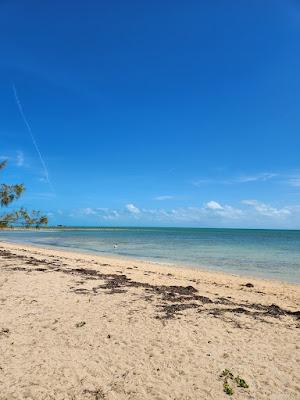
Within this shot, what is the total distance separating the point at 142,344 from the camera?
7.39m

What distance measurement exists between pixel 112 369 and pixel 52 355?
130 centimetres

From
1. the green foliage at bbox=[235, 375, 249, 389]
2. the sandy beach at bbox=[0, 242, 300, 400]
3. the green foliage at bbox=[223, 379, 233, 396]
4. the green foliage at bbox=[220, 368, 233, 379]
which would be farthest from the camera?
the green foliage at bbox=[220, 368, 233, 379]

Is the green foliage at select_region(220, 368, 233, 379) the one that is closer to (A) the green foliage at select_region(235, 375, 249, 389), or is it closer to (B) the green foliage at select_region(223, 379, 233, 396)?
(A) the green foliage at select_region(235, 375, 249, 389)

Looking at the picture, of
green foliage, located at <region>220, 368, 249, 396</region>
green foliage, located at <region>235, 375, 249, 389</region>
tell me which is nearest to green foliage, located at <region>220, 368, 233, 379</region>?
green foliage, located at <region>220, 368, 249, 396</region>

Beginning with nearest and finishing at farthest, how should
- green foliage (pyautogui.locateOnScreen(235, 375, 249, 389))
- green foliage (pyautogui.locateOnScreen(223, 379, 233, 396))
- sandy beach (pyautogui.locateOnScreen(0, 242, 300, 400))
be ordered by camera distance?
green foliage (pyautogui.locateOnScreen(223, 379, 233, 396))
sandy beach (pyautogui.locateOnScreen(0, 242, 300, 400))
green foliage (pyautogui.locateOnScreen(235, 375, 249, 389))

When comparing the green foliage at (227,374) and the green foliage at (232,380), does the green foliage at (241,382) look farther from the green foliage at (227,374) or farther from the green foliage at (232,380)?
the green foliage at (227,374)

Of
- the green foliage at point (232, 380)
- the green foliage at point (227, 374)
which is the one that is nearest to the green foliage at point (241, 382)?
the green foliage at point (232, 380)

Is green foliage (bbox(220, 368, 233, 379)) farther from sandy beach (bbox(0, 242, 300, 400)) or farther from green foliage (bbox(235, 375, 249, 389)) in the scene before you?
green foliage (bbox(235, 375, 249, 389))

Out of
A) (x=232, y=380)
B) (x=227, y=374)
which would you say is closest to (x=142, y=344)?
(x=227, y=374)

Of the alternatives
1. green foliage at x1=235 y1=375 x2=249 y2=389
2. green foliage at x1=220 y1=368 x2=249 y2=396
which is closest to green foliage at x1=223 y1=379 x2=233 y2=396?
green foliage at x1=220 y1=368 x2=249 y2=396

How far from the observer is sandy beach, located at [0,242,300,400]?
222 inches

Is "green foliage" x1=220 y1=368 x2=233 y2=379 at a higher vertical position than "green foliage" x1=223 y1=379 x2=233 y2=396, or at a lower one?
higher

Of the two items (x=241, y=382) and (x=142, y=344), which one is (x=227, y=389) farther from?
(x=142, y=344)

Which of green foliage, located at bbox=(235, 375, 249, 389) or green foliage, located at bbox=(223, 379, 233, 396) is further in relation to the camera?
green foliage, located at bbox=(235, 375, 249, 389)
